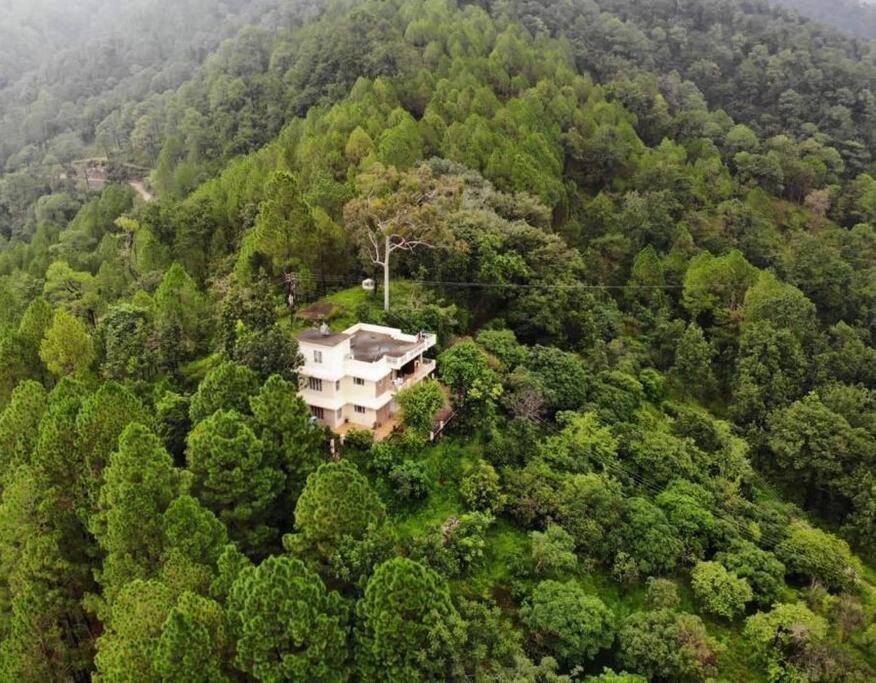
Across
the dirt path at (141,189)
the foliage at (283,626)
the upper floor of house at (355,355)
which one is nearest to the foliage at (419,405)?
the upper floor of house at (355,355)

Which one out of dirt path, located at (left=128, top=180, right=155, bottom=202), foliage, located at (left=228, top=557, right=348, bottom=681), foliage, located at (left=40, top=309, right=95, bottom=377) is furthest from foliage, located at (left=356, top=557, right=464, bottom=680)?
dirt path, located at (left=128, top=180, right=155, bottom=202)

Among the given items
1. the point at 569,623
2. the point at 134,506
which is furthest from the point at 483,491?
the point at 134,506

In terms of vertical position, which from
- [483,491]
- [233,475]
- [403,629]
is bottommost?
[483,491]

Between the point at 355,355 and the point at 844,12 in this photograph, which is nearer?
the point at 355,355

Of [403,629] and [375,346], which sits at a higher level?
[403,629]

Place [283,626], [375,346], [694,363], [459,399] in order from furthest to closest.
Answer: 1. [694,363]
2. [375,346]
3. [459,399]
4. [283,626]

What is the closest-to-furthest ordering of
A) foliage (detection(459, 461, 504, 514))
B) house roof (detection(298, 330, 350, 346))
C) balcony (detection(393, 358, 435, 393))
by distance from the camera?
foliage (detection(459, 461, 504, 514)) < house roof (detection(298, 330, 350, 346)) < balcony (detection(393, 358, 435, 393))

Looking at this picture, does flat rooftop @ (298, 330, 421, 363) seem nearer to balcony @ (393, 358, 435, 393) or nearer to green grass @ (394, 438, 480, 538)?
balcony @ (393, 358, 435, 393)

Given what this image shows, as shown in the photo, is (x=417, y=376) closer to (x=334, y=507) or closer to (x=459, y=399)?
(x=459, y=399)
